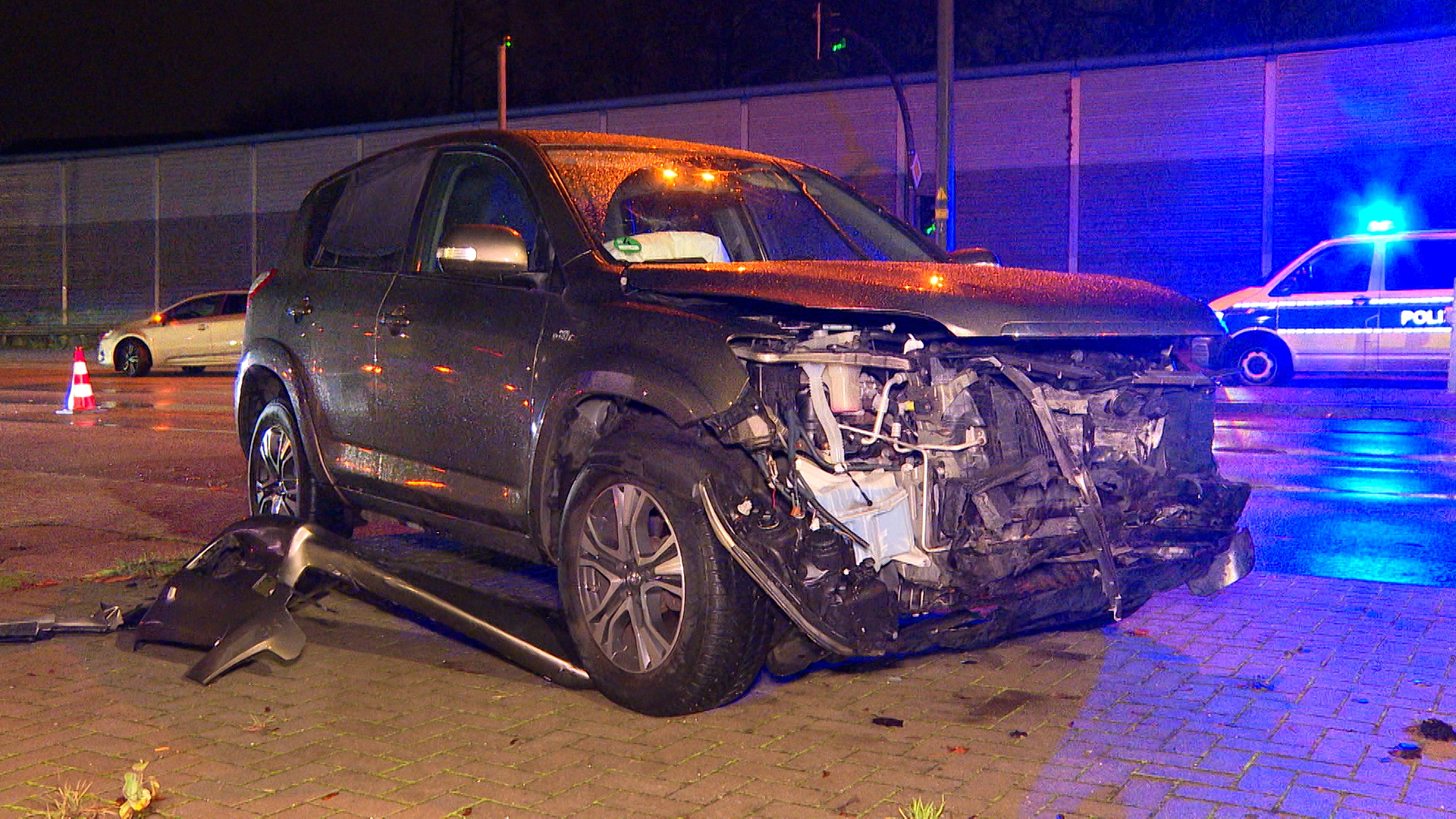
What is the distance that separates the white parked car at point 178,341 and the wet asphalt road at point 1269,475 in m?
8.43

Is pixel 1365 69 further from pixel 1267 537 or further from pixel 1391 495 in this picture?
pixel 1267 537

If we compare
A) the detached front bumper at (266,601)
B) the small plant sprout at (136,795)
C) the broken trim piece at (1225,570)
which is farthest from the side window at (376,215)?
the broken trim piece at (1225,570)

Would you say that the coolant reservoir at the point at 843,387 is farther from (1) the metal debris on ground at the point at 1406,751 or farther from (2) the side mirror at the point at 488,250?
(1) the metal debris on ground at the point at 1406,751

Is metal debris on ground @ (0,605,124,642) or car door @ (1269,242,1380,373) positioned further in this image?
Result: car door @ (1269,242,1380,373)

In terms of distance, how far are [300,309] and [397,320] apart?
970 millimetres

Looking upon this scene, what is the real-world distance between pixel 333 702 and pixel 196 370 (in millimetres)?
26048

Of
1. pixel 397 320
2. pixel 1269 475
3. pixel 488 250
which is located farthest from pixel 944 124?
pixel 488 250

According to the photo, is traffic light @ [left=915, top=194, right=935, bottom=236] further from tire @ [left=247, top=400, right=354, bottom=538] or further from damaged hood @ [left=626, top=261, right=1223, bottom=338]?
damaged hood @ [left=626, top=261, right=1223, bottom=338]

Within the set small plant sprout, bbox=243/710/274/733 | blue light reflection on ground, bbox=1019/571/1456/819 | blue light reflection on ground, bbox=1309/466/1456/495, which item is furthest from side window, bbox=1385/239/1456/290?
small plant sprout, bbox=243/710/274/733

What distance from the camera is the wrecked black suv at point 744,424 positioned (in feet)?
13.9

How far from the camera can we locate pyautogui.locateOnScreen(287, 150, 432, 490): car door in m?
5.88

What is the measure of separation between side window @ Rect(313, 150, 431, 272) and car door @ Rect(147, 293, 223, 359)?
22163 mm

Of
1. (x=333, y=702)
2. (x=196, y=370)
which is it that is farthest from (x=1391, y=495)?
(x=196, y=370)

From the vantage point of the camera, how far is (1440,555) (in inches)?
287
